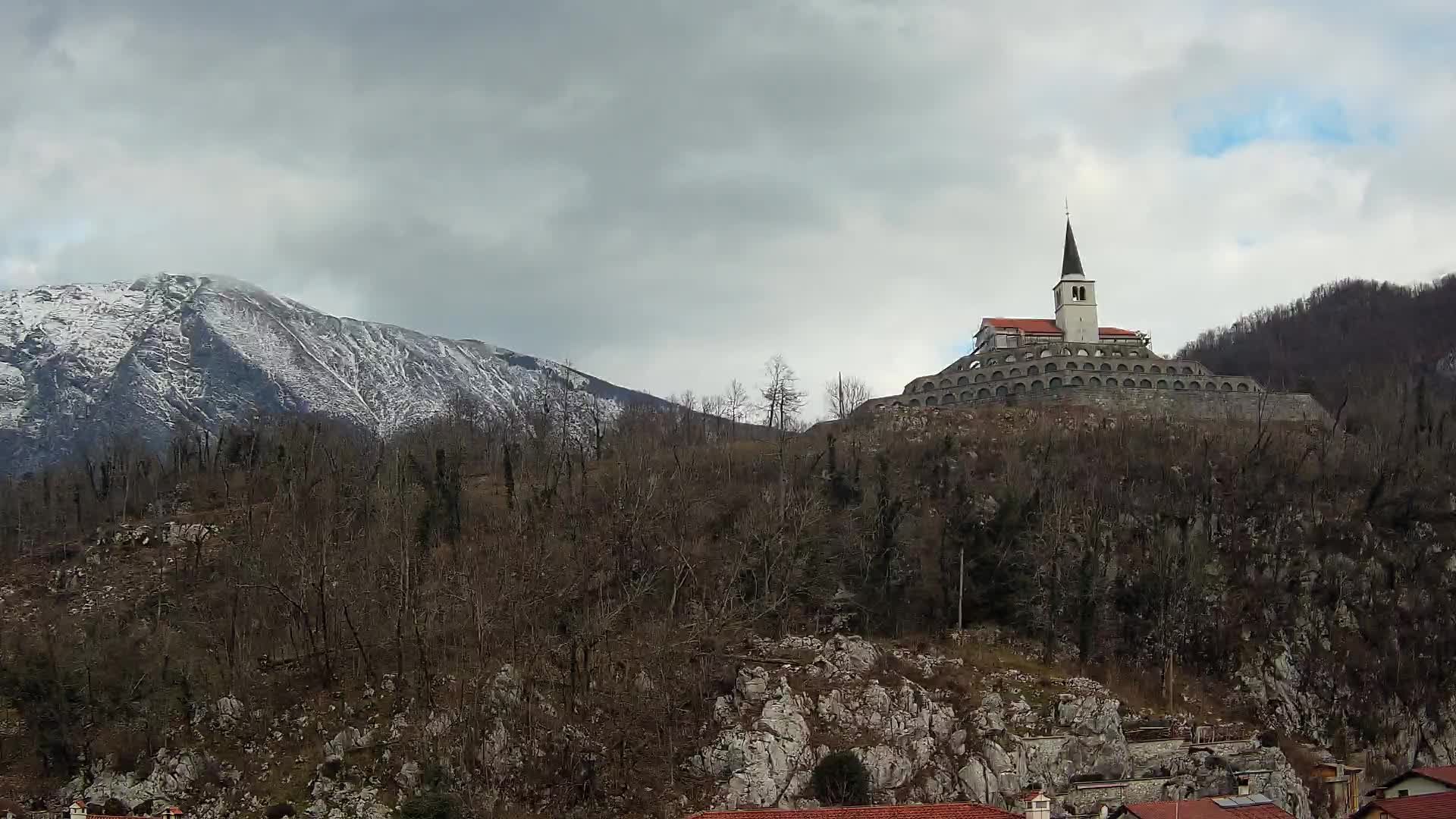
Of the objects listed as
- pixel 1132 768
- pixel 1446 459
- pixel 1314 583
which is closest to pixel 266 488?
pixel 1132 768

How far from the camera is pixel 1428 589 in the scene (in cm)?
6006

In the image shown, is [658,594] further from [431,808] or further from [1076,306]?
[1076,306]

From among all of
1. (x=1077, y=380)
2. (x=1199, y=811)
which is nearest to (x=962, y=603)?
(x=1199, y=811)

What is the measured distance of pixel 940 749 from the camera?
47000mm

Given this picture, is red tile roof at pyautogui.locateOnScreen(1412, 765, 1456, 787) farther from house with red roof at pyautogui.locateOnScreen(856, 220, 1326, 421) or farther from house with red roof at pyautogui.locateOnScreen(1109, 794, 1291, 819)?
house with red roof at pyautogui.locateOnScreen(856, 220, 1326, 421)

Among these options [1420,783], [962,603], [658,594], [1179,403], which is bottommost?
[1420,783]

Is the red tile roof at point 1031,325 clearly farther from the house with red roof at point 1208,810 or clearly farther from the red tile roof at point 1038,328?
the house with red roof at point 1208,810

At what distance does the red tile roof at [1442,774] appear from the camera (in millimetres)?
41719

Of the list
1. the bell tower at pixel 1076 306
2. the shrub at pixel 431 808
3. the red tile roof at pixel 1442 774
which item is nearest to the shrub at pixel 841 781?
the shrub at pixel 431 808

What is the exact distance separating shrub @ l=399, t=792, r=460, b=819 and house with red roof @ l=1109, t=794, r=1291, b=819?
855 inches

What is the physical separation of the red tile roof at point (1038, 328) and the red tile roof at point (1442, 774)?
59.5 m

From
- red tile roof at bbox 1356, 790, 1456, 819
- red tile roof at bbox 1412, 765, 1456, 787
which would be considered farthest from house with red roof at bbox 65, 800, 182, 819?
red tile roof at bbox 1412, 765, 1456, 787

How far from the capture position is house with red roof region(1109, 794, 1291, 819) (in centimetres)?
3525

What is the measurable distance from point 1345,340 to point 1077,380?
70.9 meters
